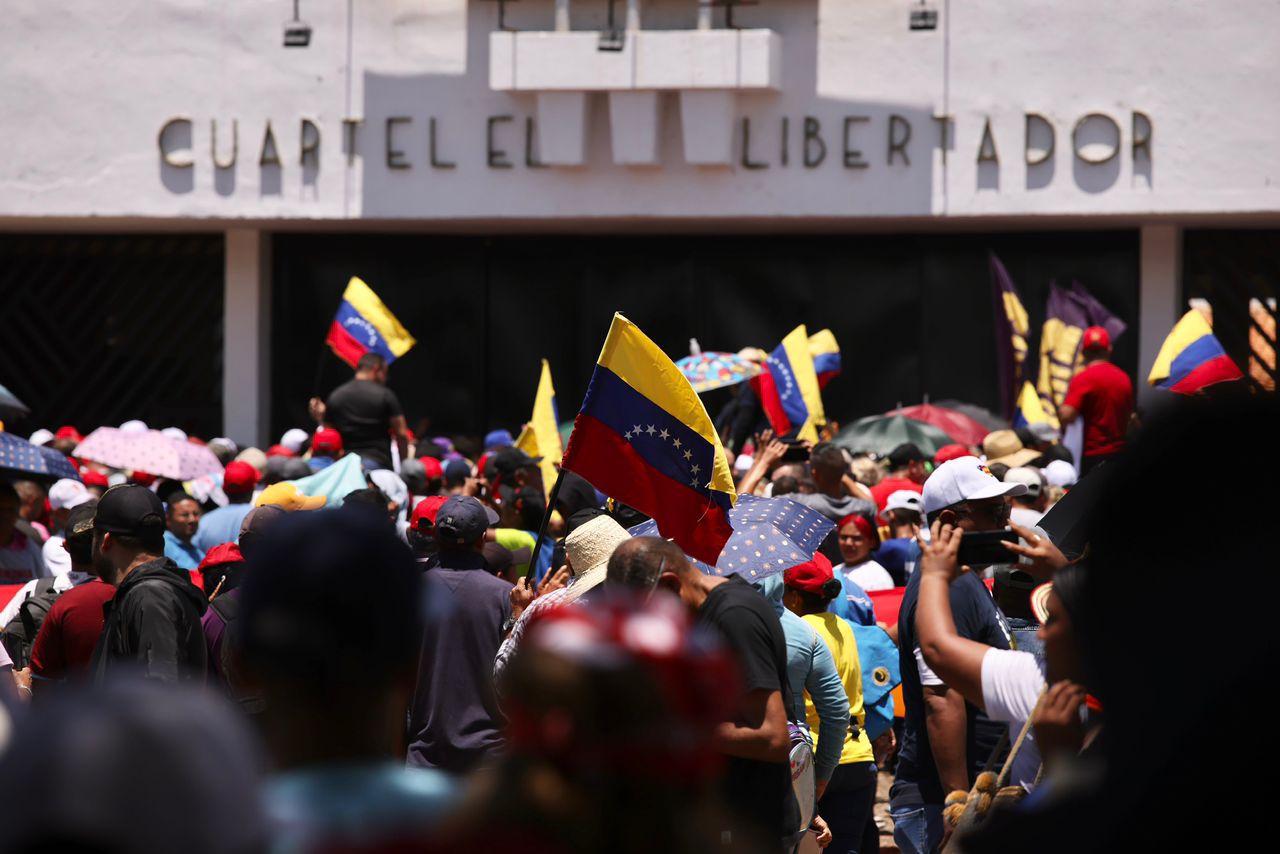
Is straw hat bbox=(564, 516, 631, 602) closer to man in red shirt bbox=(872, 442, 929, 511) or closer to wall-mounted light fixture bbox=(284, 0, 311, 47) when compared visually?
man in red shirt bbox=(872, 442, 929, 511)

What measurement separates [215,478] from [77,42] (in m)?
10.9

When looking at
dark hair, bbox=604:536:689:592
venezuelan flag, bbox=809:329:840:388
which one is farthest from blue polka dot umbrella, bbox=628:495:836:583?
venezuelan flag, bbox=809:329:840:388

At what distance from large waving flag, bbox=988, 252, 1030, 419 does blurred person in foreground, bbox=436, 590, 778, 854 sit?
55.0 feet

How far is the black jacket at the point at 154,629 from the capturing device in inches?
230

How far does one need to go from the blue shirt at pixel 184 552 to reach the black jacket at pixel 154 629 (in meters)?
3.08

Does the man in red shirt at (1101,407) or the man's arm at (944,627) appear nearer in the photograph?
the man's arm at (944,627)

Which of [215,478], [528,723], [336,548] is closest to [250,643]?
[336,548]

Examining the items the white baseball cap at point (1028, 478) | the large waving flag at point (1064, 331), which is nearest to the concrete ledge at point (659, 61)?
the large waving flag at point (1064, 331)

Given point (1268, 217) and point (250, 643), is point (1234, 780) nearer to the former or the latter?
point (250, 643)

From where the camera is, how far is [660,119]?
2002 cm

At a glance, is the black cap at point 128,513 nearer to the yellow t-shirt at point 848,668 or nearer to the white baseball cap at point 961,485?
the yellow t-shirt at point 848,668

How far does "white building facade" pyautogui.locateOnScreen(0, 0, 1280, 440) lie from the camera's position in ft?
63.0

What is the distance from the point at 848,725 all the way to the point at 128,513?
259 centimetres

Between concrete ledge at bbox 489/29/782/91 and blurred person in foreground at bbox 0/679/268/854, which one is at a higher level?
concrete ledge at bbox 489/29/782/91
